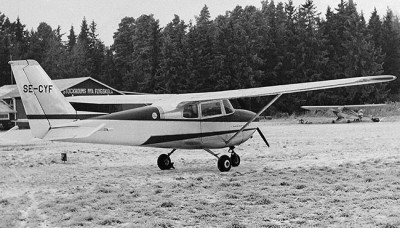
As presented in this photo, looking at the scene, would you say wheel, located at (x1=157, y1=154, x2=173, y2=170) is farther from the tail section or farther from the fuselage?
the tail section

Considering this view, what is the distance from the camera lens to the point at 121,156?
51.9 feet

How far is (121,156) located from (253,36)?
49410 mm

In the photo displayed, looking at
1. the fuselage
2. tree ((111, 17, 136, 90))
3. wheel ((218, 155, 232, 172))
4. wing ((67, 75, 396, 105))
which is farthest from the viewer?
tree ((111, 17, 136, 90))

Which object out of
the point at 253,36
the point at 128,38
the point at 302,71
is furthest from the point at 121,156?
the point at 128,38

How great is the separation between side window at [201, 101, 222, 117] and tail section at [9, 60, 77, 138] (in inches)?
138

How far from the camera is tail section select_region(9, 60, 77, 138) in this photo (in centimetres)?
1075

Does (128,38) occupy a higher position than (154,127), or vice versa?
(128,38)

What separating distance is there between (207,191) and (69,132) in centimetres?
364

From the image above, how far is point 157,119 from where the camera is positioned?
11.4 metres

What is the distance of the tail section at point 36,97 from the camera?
35.3 feet

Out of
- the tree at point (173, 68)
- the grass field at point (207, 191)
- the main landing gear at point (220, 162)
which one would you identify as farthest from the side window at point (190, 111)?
the tree at point (173, 68)

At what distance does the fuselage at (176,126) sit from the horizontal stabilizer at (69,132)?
20 centimetres

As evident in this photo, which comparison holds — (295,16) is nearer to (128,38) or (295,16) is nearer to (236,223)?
(128,38)

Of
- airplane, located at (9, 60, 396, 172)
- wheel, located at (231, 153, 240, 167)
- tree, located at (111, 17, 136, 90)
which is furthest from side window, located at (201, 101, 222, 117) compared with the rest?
tree, located at (111, 17, 136, 90)
